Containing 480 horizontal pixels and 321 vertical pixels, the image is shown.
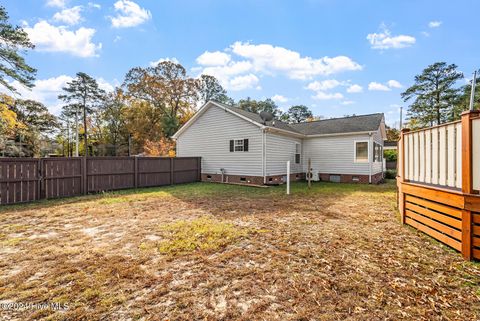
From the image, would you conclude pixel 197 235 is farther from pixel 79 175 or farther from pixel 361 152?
pixel 361 152

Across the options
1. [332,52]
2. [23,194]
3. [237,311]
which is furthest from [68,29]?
[237,311]

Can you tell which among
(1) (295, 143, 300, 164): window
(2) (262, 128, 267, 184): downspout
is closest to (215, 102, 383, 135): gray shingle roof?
(1) (295, 143, 300, 164): window

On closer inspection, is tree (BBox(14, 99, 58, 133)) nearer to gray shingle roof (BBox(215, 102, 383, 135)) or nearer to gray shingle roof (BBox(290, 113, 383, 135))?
gray shingle roof (BBox(215, 102, 383, 135))

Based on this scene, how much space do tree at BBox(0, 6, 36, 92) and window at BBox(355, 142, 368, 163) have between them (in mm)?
19681

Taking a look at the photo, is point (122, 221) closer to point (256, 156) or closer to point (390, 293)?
point (390, 293)

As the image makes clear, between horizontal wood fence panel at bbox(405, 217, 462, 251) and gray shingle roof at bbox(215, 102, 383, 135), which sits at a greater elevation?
gray shingle roof at bbox(215, 102, 383, 135)

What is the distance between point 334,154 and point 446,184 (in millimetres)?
10476

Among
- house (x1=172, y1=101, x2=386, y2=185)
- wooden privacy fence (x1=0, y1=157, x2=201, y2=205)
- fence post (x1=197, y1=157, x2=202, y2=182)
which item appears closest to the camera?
wooden privacy fence (x1=0, y1=157, x2=201, y2=205)

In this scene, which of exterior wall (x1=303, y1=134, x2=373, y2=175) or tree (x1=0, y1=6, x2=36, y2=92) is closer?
tree (x1=0, y1=6, x2=36, y2=92)

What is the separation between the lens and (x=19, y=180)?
7.39 meters

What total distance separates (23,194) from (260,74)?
61.0 feet

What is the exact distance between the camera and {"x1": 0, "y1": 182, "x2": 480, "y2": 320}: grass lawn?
216 cm

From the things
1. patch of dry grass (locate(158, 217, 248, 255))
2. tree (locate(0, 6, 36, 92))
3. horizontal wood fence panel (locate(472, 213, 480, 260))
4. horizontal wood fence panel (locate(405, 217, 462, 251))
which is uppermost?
tree (locate(0, 6, 36, 92))

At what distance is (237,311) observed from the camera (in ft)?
7.00
